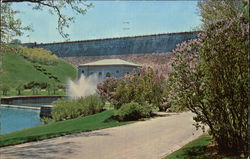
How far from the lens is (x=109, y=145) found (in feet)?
25.0

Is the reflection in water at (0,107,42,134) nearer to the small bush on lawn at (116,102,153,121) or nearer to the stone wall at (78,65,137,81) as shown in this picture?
the small bush on lawn at (116,102,153,121)

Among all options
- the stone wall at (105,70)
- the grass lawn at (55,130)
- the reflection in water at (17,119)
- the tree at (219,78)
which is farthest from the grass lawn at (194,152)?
the stone wall at (105,70)

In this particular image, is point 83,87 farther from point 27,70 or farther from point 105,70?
point 27,70

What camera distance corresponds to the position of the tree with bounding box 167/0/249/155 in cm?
545

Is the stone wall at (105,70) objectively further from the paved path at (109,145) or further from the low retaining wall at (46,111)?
the paved path at (109,145)

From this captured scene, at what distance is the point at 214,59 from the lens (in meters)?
5.66

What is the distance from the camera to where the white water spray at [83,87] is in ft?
95.8

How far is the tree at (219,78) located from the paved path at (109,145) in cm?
122

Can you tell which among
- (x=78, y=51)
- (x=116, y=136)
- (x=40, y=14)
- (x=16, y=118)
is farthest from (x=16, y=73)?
(x=116, y=136)

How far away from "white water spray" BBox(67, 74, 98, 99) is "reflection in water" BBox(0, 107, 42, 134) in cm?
482

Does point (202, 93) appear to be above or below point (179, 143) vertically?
above

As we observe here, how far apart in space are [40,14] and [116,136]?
5.20m

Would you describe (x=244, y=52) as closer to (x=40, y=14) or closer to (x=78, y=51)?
(x=40, y=14)

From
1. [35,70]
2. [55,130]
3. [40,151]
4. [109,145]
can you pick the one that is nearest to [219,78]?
[109,145]
